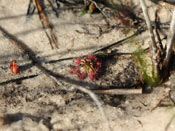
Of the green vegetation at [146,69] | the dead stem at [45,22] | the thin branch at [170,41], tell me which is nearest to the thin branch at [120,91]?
the green vegetation at [146,69]

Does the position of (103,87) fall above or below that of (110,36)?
below

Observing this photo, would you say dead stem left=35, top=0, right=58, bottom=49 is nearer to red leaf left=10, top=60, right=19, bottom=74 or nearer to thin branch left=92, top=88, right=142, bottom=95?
red leaf left=10, top=60, right=19, bottom=74

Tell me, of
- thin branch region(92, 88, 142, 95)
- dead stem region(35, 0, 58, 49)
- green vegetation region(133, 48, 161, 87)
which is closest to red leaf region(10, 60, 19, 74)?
dead stem region(35, 0, 58, 49)

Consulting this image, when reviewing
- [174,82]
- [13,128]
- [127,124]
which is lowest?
[13,128]

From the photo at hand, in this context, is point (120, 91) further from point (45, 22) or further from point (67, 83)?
point (45, 22)

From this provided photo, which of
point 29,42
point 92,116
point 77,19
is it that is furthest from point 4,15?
point 92,116

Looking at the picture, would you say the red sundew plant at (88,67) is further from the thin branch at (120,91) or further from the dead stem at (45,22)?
the dead stem at (45,22)

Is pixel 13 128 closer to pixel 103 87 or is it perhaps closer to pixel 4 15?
pixel 103 87
